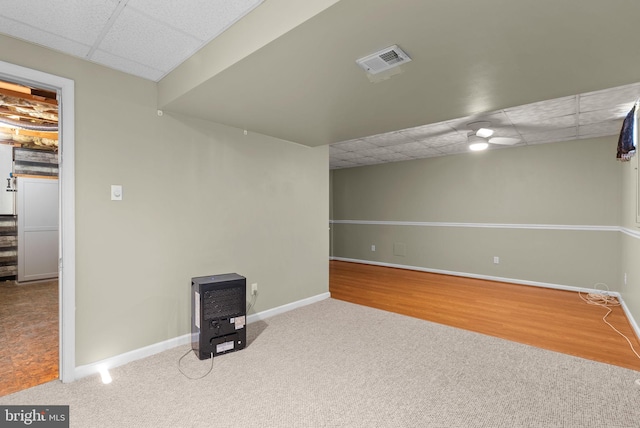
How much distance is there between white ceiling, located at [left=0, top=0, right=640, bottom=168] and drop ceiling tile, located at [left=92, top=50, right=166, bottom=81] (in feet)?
0.05

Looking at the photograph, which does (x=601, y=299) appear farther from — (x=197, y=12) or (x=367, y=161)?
(x=197, y=12)

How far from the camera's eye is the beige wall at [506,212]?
15.8ft

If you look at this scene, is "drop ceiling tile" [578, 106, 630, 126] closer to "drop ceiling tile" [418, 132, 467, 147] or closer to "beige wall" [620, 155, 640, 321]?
"beige wall" [620, 155, 640, 321]

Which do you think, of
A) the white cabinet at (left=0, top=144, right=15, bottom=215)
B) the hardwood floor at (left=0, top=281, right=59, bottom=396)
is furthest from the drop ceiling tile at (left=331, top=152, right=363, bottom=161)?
the white cabinet at (left=0, top=144, right=15, bottom=215)

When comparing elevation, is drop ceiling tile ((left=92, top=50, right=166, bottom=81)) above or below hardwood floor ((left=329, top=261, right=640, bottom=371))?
above

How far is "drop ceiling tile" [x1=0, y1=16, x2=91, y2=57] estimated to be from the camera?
193cm

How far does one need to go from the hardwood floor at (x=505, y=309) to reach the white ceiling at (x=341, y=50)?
2.29 metres

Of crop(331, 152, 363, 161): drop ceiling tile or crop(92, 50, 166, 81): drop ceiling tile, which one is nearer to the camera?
crop(92, 50, 166, 81): drop ceiling tile

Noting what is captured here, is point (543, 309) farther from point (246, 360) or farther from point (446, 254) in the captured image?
point (246, 360)

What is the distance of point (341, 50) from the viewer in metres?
1.77

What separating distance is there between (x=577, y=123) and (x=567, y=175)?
50.2 inches

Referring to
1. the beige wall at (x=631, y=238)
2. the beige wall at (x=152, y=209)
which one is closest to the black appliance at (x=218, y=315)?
the beige wall at (x=152, y=209)

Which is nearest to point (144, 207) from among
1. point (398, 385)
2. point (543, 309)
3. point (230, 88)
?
point (230, 88)

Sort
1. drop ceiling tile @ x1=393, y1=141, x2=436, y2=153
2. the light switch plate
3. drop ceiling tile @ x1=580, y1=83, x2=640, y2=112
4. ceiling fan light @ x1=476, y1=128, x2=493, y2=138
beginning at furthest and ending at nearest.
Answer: drop ceiling tile @ x1=393, y1=141, x2=436, y2=153, ceiling fan light @ x1=476, y1=128, x2=493, y2=138, drop ceiling tile @ x1=580, y1=83, x2=640, y2=112, the light switch plate
